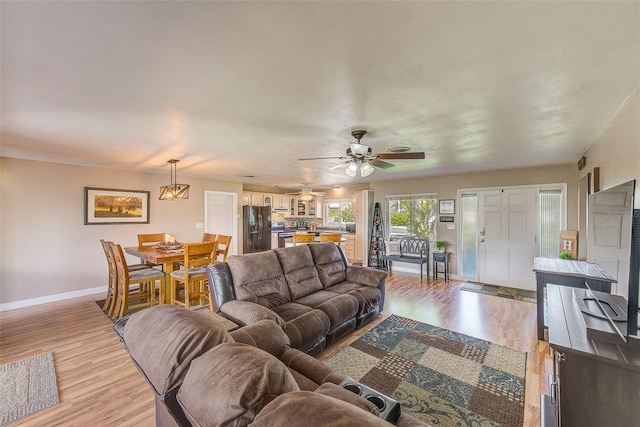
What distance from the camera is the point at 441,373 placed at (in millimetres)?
2377

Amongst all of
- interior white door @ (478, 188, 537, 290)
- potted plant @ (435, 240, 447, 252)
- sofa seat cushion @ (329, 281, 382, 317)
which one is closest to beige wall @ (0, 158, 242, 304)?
sofa seat cushion @ (329, 281, 382, 317)

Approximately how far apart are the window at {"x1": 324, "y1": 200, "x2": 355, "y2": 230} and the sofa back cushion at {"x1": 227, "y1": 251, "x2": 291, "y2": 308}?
5.50 m

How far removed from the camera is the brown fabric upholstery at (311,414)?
610 millimetres

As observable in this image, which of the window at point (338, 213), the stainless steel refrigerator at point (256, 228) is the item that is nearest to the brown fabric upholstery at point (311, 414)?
the stainless steel refrigerator at point (256, 228)

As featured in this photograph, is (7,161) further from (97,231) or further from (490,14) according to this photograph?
(490,14)

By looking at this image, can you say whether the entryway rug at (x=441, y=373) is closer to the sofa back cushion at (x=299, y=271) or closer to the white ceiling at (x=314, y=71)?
the sofa back cushion at (x=299, y=271)

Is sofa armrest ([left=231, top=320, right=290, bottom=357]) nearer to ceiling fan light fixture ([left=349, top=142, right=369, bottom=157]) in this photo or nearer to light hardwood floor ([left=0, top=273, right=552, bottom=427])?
light hardwood floor ([left=0, top=273, right=552, bottom=427])

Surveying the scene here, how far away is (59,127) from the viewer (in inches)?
103

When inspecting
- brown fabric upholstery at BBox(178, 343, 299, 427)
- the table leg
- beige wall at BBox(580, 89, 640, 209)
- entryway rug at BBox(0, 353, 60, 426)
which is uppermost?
beige wall at BBox(580, 89, 640, 209)

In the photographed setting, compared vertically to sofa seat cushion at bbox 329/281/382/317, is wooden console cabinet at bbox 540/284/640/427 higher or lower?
higher

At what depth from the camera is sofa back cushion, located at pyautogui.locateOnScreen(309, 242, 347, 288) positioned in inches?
140

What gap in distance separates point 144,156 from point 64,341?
8.25 ft

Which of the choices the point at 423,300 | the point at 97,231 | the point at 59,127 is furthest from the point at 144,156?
the point at 423,300

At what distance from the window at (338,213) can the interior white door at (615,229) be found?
631cm
